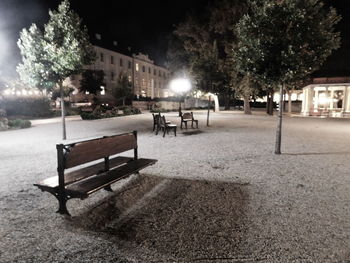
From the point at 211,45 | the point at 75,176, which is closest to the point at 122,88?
the point at 211,45

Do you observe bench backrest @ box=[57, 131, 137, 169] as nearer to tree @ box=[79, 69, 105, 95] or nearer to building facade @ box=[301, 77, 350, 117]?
building facade @ box=[301, 77, 350, 117]

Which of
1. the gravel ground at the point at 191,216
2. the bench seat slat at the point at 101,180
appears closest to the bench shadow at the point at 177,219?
the gravel ground at the point at 191,216

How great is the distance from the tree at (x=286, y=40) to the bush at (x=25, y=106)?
72.4ft

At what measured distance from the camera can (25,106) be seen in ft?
78.1

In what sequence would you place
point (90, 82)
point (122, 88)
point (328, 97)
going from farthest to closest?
point (90, 82) → point (122, 88) → point (328, 97)

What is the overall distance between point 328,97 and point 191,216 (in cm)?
2958

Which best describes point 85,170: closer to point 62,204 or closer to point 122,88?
point 62,204

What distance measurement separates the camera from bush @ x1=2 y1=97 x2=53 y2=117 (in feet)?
77.6

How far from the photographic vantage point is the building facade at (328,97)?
25.9 m

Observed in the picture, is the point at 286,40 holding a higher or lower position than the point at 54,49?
lower

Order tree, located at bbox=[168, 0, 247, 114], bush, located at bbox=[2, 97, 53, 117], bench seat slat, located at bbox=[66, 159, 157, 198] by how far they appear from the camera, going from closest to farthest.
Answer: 1. bench seat slat, located at bbox=[66, 159, 157, 198]
2. tree, located at bbox=[168, 0, 247, 114]
3. bush, located at bbox=[2, 97, 53, 117]

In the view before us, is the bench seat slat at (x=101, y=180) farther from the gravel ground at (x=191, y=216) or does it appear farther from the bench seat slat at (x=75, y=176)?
the gravel ground at (x=191, y=216)

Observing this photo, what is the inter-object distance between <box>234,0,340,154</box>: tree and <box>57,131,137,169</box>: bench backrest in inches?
190

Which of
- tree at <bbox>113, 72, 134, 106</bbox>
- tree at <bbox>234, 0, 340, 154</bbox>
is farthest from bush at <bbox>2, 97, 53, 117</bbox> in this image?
tree at <bbox>234, 0, 340, 154</bbox>
